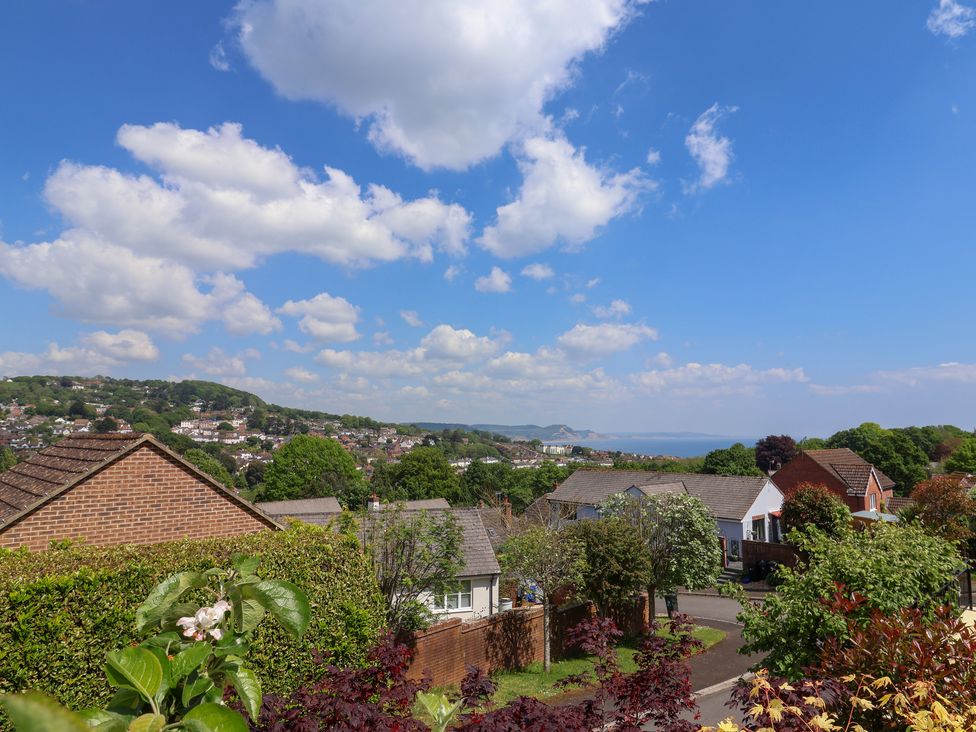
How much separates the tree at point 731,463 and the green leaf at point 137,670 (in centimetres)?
7426

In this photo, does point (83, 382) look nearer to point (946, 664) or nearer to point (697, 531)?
point (697, 531)

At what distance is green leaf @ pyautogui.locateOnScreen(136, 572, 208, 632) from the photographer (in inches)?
142

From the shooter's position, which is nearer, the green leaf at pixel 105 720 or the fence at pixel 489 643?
the green leaf at pixel 105 720

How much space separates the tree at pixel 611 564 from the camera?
20.6 metres

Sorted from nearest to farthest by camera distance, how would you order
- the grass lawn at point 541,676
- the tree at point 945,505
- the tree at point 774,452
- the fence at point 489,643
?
the grass lawn at point 541,676
the fence at point 489,643
the tree at point 945,505
the tree at point 774,452

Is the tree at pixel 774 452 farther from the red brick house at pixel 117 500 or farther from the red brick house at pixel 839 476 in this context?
the red brick house at pixel 117 500

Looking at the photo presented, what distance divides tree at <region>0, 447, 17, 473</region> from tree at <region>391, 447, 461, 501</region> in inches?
1936

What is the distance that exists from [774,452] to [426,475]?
52078 mm

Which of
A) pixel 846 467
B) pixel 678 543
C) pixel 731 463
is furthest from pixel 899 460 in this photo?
pixel 678 543

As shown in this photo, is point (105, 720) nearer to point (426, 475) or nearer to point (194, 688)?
point (194, 688)

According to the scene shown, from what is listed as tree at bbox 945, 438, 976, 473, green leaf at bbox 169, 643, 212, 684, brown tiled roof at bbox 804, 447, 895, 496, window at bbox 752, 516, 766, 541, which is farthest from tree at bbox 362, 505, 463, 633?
tree at bbox 945, 438, 976, 473

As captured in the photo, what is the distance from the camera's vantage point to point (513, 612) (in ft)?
62.5

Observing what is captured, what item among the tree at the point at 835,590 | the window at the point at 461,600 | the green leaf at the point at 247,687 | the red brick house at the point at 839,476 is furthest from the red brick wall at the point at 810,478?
the green leaf at the point at 247,687

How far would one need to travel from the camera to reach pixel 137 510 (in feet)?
39.5
